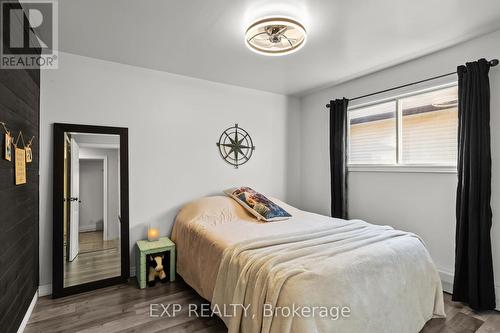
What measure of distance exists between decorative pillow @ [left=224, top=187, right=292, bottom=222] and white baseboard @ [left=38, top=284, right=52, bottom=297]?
6.79 feet

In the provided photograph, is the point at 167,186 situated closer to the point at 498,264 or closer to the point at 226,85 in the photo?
the point at 226,85

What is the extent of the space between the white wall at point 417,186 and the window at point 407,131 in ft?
0.60

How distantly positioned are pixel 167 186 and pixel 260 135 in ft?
5.18

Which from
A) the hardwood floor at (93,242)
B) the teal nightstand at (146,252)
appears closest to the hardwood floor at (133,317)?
the teal nightstand at (146,252)

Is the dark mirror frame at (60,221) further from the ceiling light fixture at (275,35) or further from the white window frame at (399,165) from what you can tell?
the white window frame at (399,165)

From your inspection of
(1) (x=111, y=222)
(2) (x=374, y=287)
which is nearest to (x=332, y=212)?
(2) (x=374, y=287)

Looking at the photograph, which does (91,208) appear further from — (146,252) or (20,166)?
(20,166)

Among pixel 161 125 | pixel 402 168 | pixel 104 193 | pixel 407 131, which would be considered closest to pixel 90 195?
pixel 104 193

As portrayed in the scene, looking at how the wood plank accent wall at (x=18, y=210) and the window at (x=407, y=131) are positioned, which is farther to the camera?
the window at (x=407, y=131)

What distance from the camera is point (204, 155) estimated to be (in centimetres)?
348

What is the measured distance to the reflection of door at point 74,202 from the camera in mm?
2637

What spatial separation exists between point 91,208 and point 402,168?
11.1 ft

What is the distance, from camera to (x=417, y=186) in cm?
281

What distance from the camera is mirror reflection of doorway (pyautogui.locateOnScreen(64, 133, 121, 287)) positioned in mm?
2631
